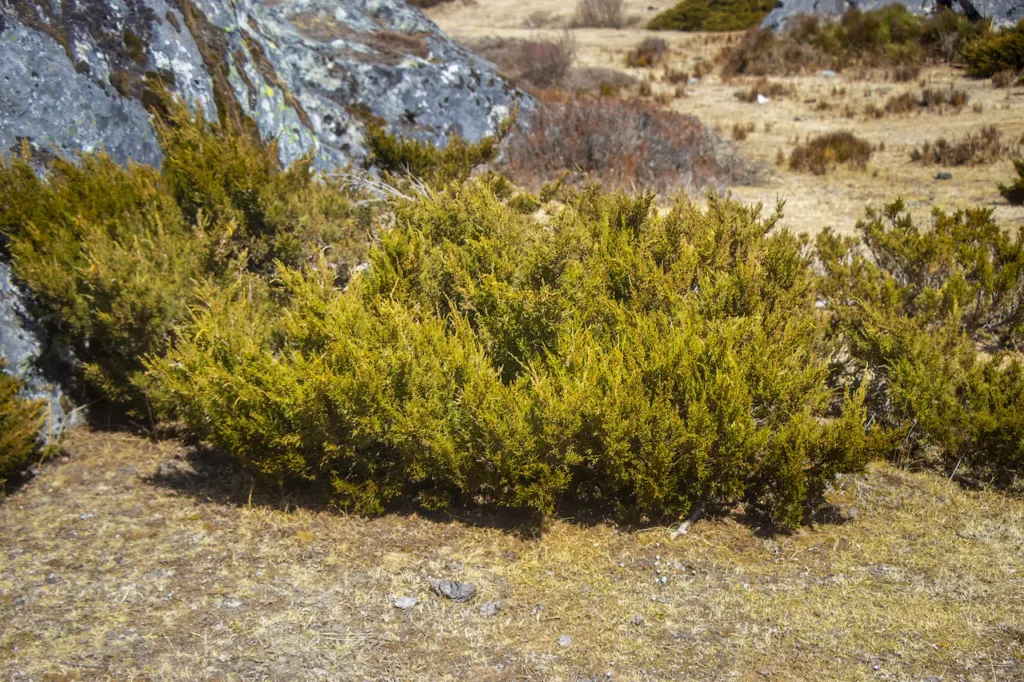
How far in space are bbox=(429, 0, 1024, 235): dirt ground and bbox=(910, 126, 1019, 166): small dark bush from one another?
116 mm

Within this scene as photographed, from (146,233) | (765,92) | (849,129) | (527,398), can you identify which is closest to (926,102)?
(849,129)

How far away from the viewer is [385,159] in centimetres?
719

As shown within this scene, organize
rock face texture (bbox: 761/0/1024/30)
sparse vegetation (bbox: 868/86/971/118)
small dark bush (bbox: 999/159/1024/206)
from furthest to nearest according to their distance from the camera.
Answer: rock face texture (bbox: 761/0/1024/30)
sparse vegetation (bbox: 868/86/971/118)
small dark bush (bbox: 999/159/1024/206)

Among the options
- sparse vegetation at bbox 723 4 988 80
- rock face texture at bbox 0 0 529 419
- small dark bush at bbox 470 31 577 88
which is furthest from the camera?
sparse vegetation at bbox 723 4 988 80

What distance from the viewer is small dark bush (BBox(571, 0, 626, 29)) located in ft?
90.8

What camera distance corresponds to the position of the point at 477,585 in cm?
323

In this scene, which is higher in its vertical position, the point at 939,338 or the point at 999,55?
the point at 999,55

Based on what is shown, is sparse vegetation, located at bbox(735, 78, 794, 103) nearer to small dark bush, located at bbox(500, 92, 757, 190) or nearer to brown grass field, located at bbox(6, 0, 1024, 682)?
small dark bush, located at bbox(500, 92, 757, 190)

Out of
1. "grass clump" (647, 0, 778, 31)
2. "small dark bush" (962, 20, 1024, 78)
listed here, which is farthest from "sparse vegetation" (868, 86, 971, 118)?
"grass clump" (647, 0, 778, 31)

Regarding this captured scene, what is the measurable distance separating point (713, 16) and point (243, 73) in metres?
22.2

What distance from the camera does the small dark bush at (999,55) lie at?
14.1 metres

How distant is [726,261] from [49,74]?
161 inches

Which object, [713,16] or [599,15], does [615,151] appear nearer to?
[713,16]

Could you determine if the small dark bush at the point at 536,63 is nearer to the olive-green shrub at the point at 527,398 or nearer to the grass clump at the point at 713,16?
the grass clump at the point at 713,16
